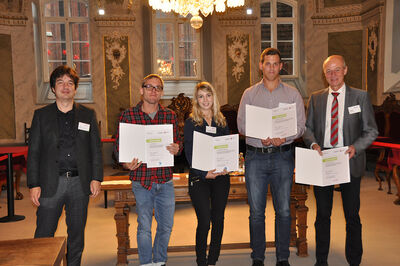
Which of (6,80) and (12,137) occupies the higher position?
(6,80)

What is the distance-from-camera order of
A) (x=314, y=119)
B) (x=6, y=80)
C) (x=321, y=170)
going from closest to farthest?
(x=321, y=170)
(x=314, y=119)
(x=6, y=80)

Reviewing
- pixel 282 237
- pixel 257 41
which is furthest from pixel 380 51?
pixel 282 237

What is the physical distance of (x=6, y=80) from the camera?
30.3ft

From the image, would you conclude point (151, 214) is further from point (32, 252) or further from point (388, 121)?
point (388, 121)

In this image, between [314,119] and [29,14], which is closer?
[314,119]

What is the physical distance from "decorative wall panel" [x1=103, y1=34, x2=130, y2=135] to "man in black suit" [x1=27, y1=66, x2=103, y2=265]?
7.04m

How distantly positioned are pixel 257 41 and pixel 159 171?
793 cm

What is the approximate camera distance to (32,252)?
65.7 inches

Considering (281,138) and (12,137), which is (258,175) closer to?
(281,138)

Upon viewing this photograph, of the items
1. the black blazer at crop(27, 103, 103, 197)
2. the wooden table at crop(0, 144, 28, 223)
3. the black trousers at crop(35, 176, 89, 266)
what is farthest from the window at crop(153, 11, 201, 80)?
the black trousers at crop(35, 176, 89, 266)

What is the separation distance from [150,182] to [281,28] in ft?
29.3

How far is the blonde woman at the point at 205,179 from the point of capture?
2848 mm

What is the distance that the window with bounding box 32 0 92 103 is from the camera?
9.85 m

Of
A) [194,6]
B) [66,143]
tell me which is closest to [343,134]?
[66,143]
